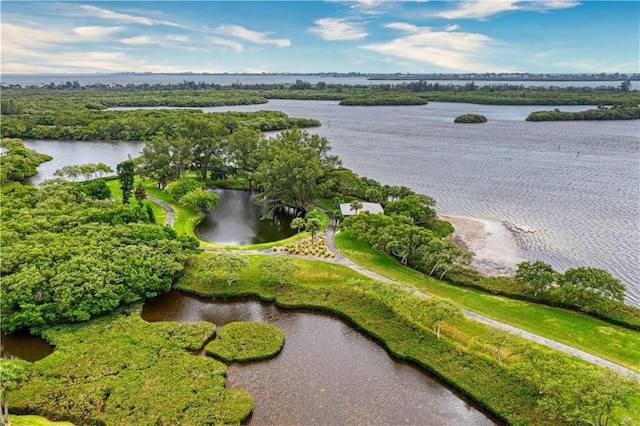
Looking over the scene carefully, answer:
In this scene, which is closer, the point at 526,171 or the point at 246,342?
the point at 246,342

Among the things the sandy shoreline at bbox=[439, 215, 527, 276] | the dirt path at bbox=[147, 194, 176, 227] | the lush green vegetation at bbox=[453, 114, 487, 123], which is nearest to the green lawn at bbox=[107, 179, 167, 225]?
the dirt path at bbox=[147, 194, 176, 227]

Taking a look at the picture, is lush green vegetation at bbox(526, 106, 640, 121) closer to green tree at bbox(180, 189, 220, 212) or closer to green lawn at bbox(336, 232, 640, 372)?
green tree at bbox(180, 189, 220, 212)

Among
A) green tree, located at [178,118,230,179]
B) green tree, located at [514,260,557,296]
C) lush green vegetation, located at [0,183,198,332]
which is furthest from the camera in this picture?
green tree, located at [178,118,230,179]

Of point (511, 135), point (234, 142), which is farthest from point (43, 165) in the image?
point (511, 135)

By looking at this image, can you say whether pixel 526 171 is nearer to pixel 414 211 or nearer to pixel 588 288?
pixel 414 211

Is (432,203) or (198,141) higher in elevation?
(198,141)

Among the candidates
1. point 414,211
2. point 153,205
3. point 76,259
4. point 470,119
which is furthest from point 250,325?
point 470,119

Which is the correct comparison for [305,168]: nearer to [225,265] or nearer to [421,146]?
[225,265]
